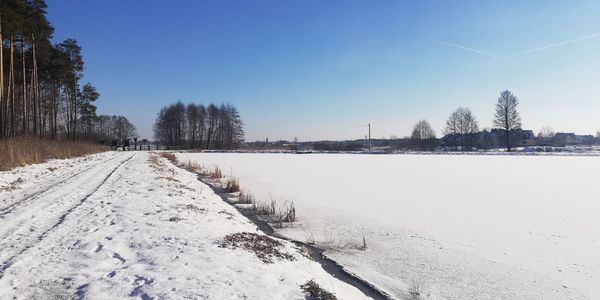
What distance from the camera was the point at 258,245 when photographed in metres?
5.07

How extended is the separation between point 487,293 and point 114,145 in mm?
69232

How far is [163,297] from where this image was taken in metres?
3.13

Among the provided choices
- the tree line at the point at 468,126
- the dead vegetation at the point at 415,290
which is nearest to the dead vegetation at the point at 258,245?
the dead vegetation at the point at 415,290

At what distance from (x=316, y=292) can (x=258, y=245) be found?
5.49 ft

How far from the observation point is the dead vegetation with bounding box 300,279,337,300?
3.45 metres

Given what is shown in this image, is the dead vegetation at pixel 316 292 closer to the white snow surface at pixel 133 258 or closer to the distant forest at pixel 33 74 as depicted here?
the white snow surface at pixel 133 258

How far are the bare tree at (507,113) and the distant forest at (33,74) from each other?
188 ft

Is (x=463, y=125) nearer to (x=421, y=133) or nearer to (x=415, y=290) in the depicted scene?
(x=421, y=133)

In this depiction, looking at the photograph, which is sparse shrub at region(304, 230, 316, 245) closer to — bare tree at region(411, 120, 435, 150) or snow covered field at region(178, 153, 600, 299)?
snow covered field at region(178, 153, 600, 299)

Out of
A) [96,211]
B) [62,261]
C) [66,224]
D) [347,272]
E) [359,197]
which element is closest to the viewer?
[62,261]

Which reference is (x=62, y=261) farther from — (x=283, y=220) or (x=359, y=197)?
(x=359, y=197)

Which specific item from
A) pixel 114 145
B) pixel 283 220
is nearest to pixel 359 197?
pixel 283 220

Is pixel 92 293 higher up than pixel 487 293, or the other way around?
pixel 92 293

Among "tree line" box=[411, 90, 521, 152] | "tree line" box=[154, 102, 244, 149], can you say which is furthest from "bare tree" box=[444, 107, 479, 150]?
"tree line" box=[154, 102, 244, 149]
